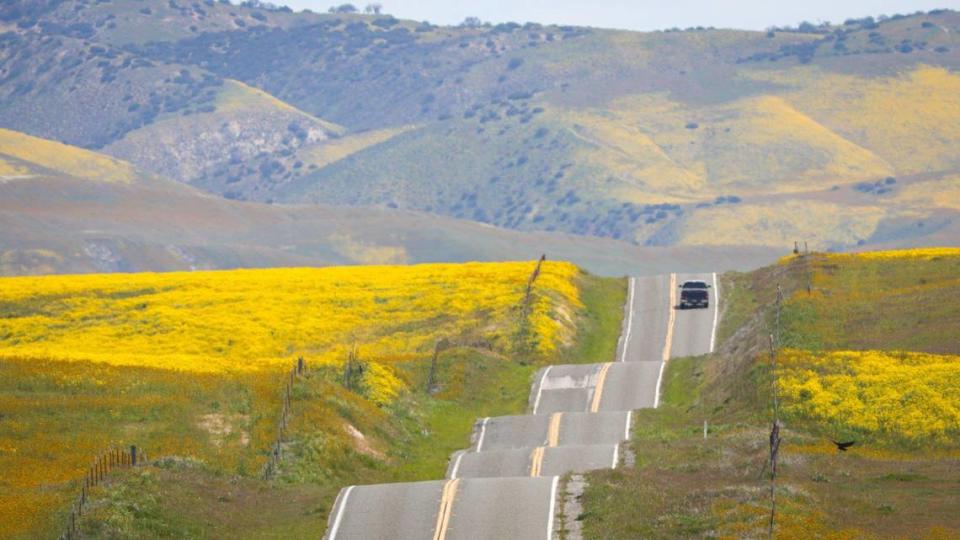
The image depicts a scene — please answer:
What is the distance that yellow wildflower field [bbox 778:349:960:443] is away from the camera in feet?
186

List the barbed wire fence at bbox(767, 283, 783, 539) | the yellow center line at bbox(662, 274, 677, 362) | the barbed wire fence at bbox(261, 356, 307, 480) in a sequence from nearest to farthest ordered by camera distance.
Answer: the barbed wire fence at bbox(767, 283, 783, 539)
the barbed wire fence at bbox(261, 356, 307, 480)
the yellow center line at bbox(662, 274, 677, 362)

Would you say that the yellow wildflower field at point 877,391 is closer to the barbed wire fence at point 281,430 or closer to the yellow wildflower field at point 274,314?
the barbed wire fence at point 281,430

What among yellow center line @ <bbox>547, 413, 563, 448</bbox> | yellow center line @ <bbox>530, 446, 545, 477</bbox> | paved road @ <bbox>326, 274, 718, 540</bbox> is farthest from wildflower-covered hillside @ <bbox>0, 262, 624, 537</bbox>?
yellow center line @ <bbox>530, 446, 545, 477</bbox>

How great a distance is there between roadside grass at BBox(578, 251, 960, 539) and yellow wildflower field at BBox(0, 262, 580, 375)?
13261 millimetres

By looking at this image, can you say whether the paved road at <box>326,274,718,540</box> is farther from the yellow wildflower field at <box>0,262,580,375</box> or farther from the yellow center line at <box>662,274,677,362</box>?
the yellow wildflower field at <box>0,262,580,375</box>

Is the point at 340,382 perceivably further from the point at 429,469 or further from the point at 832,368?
the point at 832,368

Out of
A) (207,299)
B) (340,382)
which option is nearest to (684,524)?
(340,382)

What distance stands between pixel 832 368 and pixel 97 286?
5657 centimetres

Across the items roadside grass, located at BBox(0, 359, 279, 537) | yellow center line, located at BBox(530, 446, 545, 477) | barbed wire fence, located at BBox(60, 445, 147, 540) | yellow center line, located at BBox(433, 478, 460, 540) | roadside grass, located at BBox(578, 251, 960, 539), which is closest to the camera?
barbed wire fence, located at BBox(60, 445, 147, 540)

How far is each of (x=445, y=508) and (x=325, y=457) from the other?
975cm

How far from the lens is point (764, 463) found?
49.8 m

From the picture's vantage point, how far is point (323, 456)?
185 feet

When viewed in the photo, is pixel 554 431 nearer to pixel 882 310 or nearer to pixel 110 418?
pixel 110 418

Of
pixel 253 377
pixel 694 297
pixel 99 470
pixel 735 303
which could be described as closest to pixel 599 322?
pixel 694 297
